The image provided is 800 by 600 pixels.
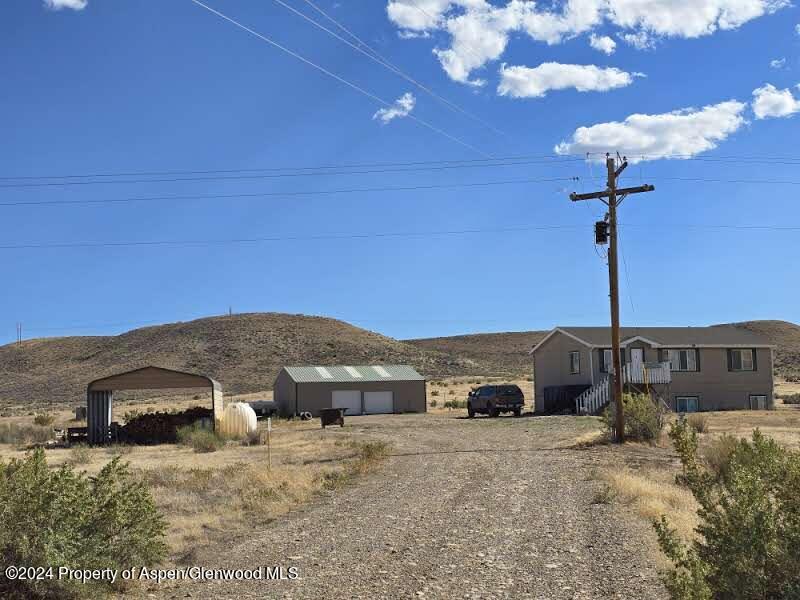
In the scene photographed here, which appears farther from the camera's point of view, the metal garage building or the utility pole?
the metal garage building

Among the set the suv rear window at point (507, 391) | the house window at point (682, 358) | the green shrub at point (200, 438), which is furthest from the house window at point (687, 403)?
the green shrub at point (200, 438)

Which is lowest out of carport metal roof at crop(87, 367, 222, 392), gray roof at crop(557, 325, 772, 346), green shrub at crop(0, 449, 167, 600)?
green shrub at crop(0, 449, 167, 600)

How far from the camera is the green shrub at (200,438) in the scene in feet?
91.6

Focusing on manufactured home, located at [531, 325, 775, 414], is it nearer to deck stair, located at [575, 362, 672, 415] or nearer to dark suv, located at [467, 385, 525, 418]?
deck stair, located at [575, 362, 672, 415]

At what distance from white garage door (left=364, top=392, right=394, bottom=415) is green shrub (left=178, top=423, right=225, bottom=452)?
2070 centimetres

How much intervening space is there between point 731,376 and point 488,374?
165ft

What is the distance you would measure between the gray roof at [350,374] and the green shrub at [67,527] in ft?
136

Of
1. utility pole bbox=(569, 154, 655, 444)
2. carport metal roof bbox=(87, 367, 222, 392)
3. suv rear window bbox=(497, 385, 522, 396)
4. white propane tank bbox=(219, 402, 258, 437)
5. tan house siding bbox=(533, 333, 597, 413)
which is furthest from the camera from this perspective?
tan house siding bbox=(533, 333, 597, 413)

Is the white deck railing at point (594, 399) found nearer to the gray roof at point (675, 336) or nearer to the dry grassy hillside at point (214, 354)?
the gray roof at point (675, 336)

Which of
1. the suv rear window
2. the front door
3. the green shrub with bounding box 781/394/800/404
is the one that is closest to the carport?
the suv rear window

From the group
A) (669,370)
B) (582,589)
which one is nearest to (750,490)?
(582,589)

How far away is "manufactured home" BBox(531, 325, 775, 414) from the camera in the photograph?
43219 millimetres

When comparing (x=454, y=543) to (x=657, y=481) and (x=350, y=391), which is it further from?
(x=350, y=391)

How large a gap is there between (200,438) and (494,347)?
99190 mm
